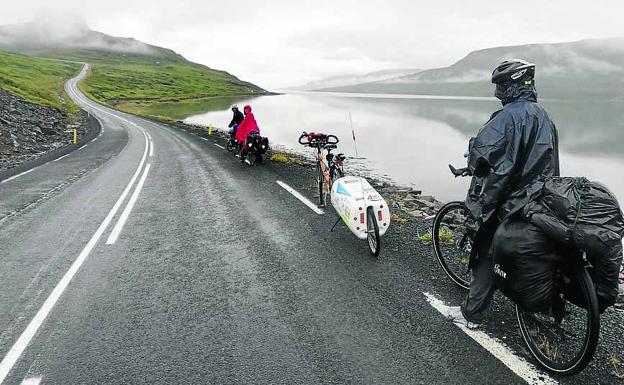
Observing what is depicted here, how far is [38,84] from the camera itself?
84.2 m

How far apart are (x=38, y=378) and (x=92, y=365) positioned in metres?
0.44

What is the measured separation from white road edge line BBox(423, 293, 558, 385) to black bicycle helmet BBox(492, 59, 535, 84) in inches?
98.2

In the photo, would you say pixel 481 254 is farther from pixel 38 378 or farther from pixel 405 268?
pixel 38 378

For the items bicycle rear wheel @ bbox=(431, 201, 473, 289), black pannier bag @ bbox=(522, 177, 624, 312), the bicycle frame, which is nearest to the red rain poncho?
the bicycle frame

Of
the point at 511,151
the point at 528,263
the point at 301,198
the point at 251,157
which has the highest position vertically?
the point at 511,151

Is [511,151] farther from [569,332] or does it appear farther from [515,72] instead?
[569,332]

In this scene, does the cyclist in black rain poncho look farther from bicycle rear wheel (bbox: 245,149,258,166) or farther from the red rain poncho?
the red rain poncho

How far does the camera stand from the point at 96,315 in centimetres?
489

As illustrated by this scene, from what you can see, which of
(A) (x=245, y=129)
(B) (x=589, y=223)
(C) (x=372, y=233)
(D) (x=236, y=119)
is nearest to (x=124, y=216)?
(C) (x=372, y=233)

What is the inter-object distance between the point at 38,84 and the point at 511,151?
10160 cm

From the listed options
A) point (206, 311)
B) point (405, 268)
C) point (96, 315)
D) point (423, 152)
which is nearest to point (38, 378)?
point (96, 315)

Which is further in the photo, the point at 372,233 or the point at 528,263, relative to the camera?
the point at 372,233

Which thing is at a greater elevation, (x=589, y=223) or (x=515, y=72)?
(x=515, y=72)

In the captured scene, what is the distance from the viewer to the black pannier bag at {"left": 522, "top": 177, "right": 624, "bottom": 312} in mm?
2986
